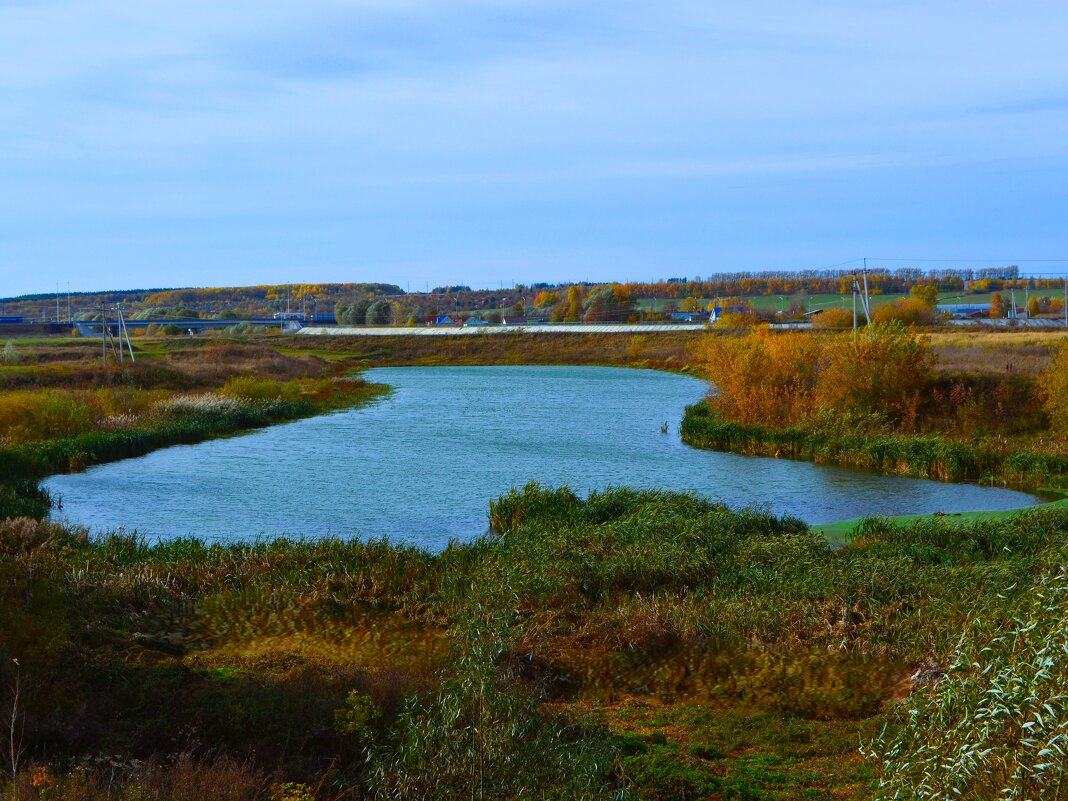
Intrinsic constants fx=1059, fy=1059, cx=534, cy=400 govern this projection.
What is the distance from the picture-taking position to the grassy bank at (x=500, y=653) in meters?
6.46

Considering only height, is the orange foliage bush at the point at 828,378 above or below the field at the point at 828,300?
below

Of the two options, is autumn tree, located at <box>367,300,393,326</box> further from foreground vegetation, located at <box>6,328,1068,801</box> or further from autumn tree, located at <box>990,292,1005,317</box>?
foreground vegetation, located at <box>6,328,1068,801</box>

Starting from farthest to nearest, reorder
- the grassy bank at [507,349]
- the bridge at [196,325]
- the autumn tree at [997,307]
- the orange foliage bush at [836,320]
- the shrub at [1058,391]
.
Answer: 1. the autumn tree at [997,307]
2. the bridge at [196,325]
3. the orange foliage bush at [836,320]
4. the grassy bank at [507,349]
5. the shrub at [1058,391]

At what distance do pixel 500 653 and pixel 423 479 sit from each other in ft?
67.4

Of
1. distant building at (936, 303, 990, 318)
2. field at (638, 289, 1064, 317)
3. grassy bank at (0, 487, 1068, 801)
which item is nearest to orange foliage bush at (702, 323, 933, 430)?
grassy bank at (0, 487, 1068, 801)

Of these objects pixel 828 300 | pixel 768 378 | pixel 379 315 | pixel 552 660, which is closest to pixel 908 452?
pixel 768 378

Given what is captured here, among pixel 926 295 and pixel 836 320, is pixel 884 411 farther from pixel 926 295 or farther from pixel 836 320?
pixel 926 295

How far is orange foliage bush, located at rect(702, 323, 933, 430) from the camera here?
114 feet

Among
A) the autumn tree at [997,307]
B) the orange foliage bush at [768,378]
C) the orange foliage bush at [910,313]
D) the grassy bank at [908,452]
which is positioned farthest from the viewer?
the autumn tree at [997,307]

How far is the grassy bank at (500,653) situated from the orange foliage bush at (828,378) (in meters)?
17.5

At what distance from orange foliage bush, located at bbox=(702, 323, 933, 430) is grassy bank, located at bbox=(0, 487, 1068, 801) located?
1751 cm

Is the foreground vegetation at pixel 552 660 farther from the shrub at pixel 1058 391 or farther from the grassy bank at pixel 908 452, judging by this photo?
the shrub at pixel 1058 391

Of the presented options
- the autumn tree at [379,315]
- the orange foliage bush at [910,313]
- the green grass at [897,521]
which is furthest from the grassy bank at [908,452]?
the autumn tree at [379,315]

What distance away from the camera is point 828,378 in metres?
35.4
